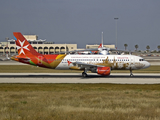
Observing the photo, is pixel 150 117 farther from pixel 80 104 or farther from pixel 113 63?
pixel 113 63

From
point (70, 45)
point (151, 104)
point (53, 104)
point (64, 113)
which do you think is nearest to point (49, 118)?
point (64, 113)

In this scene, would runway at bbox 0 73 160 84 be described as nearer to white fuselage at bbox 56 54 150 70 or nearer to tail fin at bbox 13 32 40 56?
white fuselage at bbox 56 54 150 70

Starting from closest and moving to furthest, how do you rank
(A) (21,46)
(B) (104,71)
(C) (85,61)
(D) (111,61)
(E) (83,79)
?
(E) (83,79) → (B) (104,71) → (D) (111,61) → (C) (85,61) → (A) (21,46)

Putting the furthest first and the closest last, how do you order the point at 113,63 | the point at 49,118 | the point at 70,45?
the point at 70,45 → the point at 113,63 → the point at 49,118

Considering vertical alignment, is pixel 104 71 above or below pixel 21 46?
below

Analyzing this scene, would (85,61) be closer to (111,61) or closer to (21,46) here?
(111,61)

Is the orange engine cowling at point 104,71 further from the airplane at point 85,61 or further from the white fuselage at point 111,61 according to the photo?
the white fuselage at point 111,61

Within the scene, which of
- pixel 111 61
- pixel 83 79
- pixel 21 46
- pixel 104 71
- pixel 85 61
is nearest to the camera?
pixel 83 79

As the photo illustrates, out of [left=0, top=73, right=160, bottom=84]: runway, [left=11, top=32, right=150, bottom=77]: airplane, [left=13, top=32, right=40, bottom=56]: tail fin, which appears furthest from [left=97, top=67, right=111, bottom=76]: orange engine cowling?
[left=13, top=32, right=40, bottom=56]: tail fin

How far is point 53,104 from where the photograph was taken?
55.2 feet

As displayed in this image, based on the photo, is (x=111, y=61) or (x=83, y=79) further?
(x=111, y=61)

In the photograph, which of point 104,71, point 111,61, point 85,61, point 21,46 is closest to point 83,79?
point 104,71

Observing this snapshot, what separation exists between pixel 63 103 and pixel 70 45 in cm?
14509

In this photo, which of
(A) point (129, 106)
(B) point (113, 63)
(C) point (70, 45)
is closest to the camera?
(A) point (129, 106)
